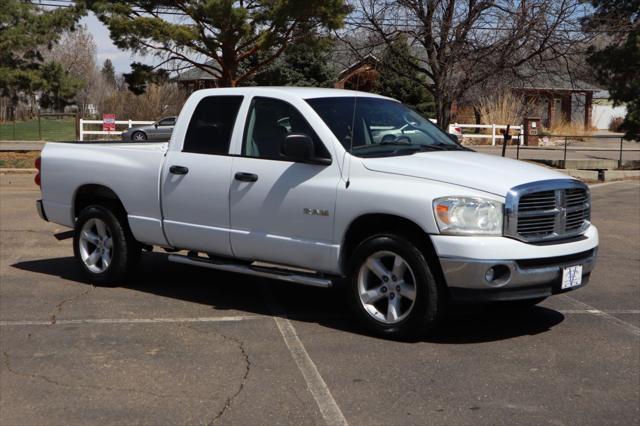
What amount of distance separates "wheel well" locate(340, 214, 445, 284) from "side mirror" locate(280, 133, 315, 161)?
2.28 ft

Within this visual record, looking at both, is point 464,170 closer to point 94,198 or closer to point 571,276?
point 571,276

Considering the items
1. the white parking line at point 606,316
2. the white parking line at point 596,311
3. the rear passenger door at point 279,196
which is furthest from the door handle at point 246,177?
the white parking line at point 606,316

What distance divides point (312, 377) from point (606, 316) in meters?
3.15

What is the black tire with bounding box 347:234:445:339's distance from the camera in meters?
6.22

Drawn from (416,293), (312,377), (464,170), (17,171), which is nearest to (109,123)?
(17,171)

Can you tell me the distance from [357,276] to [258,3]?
1153 inches

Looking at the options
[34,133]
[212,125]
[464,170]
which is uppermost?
[212,125]

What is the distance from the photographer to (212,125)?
25.3 ft

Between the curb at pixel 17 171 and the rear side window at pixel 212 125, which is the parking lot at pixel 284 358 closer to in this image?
the rear side window at pixel 212 125

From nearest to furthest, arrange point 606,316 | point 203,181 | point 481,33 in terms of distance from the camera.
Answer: point 606,316 < point 203,181 < point 481,33

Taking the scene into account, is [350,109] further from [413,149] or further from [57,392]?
[57,392]

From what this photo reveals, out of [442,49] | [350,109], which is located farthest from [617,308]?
[442,49]

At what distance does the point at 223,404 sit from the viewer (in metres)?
5.07

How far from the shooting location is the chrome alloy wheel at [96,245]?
8453 millimetres
